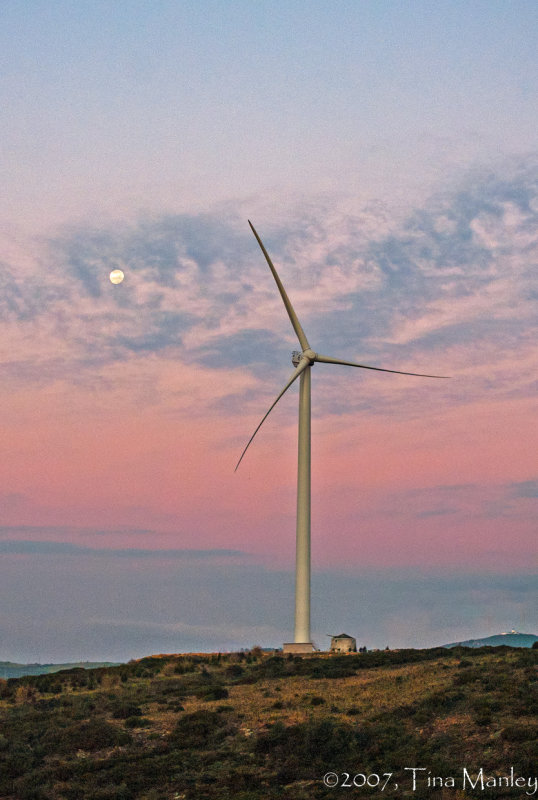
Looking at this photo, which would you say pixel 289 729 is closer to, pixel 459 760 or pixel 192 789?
pixel 192 789

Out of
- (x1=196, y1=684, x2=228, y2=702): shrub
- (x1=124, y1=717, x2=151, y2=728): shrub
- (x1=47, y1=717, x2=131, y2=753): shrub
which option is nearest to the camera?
(x1=47, y1=717, x2=131, y2=753): shrub

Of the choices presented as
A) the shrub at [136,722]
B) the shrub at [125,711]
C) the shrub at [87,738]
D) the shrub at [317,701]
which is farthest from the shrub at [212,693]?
the shrub at [87,738]

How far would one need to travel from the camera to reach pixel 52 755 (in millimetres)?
46000

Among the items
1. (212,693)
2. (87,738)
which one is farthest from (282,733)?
(212,693)

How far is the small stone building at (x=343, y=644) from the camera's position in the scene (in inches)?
3221

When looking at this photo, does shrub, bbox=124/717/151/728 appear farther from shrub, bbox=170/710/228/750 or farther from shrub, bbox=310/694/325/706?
shrub, bbox=310/694/325/706

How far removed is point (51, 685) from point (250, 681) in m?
17.1

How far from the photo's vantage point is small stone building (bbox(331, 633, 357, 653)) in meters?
81.8

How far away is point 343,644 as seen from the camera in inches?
3248

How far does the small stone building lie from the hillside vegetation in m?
16.1

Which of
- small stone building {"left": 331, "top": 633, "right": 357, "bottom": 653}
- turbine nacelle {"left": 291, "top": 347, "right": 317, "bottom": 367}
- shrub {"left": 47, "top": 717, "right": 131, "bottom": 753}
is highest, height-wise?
turbine nacelle {"left": 291, "top": 347, "right": 317, "bottom": 367}

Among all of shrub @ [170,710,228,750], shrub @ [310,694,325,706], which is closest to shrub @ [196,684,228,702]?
shrub @ [170,710,228,750]

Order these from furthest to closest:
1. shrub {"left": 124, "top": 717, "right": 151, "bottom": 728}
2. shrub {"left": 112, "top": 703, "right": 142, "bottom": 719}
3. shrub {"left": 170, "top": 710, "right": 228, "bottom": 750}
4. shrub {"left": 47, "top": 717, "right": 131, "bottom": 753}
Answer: shrub {"left": 112, "top": 703, "right": 142, "bottom": 719} → shrub {"left": 124, "top": 717, "right": 151, "bottom": 728} → shrub {"left": 47, "top": 717, "right": 131, "bottom": 753} → shrub {"left": 170, "top": 710, "right": 228, "bottom": 750}

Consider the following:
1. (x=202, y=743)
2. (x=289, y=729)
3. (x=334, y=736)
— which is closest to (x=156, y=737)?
(x=202, y=743)
